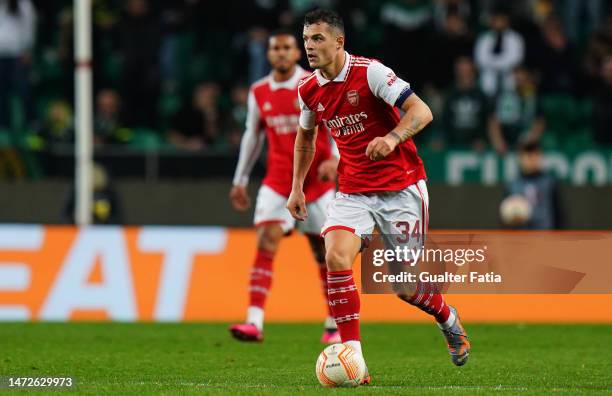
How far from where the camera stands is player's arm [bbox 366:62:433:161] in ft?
23.9

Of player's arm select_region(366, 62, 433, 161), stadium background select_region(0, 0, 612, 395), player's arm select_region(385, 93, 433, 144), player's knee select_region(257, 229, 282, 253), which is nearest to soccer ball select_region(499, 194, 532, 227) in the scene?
stadium background select_region(0, 0, 612, 395)

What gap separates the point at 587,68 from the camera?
57.9 feet

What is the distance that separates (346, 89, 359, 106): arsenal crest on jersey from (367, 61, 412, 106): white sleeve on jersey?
0.34 ft

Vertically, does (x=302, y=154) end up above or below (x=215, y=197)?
above

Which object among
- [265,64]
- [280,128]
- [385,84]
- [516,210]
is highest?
[385,84]

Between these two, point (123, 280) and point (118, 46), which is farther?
point (118, 46)

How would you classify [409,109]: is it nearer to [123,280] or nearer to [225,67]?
[123,280]

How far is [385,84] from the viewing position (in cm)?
777

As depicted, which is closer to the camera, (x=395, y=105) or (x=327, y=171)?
(x=395, y=105)

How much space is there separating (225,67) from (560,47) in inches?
179

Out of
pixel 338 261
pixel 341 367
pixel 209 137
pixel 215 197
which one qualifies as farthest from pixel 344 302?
pixel 209 137

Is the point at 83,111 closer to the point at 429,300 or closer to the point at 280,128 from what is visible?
the point at 280,128

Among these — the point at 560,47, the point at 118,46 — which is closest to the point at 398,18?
the point at 560,47

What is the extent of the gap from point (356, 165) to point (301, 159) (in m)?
0.37
